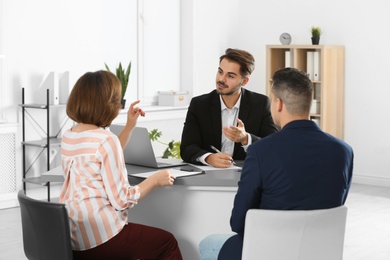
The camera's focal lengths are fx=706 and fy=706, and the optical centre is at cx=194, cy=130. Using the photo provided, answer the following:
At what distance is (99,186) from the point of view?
→ 2.81 meters

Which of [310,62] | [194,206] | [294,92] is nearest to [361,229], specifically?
[310,62]

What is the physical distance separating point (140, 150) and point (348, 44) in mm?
4471

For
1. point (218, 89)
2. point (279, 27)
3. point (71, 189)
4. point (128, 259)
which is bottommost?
point (128, 259)

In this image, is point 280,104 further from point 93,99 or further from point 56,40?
point 56,40

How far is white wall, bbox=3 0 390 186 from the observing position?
6.34 meters

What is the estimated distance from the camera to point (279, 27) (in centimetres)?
799

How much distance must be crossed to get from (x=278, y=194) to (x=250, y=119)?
5.05ft

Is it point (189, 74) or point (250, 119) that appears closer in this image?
point (250, 119)

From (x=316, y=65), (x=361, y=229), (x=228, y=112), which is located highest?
(x=316, y=65)

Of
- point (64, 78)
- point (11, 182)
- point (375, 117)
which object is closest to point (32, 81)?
point (64, 78)

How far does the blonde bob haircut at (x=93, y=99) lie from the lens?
2852 mm

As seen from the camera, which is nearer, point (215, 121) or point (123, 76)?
point (215, 121)

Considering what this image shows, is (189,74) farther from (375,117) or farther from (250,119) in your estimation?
(250,119)

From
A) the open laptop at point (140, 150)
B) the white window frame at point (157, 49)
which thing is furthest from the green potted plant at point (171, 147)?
the white window frame at point (157, 49)
